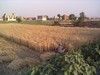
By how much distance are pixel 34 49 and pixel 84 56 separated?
229cm

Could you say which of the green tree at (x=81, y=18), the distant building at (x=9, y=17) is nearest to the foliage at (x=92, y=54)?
the green tree at (x=81, y=18)

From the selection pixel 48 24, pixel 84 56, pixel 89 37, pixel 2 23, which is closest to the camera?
pixel 84 56

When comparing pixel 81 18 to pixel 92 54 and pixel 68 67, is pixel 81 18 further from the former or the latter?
pixel 68 67

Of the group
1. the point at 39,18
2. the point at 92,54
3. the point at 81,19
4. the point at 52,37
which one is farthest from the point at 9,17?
the point at 92,54

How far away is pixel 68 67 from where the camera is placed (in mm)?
6863

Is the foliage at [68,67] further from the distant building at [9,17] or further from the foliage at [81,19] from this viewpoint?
the distant building at [9,17]

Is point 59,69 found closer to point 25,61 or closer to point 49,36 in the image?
point 25,61

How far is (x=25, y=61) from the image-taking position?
886 cm

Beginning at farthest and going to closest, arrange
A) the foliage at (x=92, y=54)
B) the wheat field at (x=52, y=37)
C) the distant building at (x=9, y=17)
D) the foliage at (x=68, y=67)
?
the distant building at (x=9, y=17) → the wheat field at (x=52, y=37) → the foliage at (x=92, y=54) → the foliage at (x=68, y=67)

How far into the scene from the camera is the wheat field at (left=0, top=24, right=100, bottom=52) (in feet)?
31.2

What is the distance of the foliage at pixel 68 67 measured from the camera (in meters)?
6.87

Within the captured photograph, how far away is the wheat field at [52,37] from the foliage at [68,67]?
2145 mm

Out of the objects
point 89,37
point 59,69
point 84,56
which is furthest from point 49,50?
point 59,69

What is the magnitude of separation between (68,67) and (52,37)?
3.12 m
